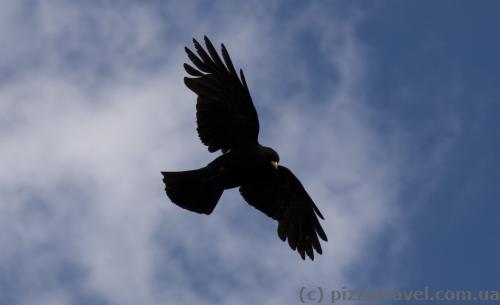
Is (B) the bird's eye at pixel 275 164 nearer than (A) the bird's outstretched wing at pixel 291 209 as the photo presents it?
Yes

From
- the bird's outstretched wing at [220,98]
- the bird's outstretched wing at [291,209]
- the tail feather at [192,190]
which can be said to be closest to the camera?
the bird's outstretched wing at [220,98]

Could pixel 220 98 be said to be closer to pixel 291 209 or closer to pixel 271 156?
pixel 271 156

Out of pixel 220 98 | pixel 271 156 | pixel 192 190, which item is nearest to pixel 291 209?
pixel 271 156

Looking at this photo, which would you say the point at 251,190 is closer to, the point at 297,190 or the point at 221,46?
the point at 297,190

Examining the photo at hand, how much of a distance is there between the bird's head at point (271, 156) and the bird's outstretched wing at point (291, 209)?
97cm

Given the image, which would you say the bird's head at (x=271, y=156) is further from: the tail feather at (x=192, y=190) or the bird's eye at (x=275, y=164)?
the tail feather at (x=192, y=190)

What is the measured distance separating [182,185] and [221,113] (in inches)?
49.9

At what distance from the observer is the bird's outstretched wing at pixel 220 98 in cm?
1591

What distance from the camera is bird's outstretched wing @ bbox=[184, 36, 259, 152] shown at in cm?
1591

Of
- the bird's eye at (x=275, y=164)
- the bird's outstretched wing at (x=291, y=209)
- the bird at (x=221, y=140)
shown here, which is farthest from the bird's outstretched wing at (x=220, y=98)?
the bird's outstretched wing at (x=291, y=209)

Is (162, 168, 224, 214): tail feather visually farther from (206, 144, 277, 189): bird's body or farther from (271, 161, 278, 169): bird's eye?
(271, 161, 278, 169): bird's eye

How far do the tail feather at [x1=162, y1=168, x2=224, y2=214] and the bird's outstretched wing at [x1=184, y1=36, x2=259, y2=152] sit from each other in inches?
→ 26.4

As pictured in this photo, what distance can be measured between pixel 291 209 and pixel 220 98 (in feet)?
8.71

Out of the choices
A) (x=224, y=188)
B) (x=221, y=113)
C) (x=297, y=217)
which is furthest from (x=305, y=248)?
(x=221, y=113)
